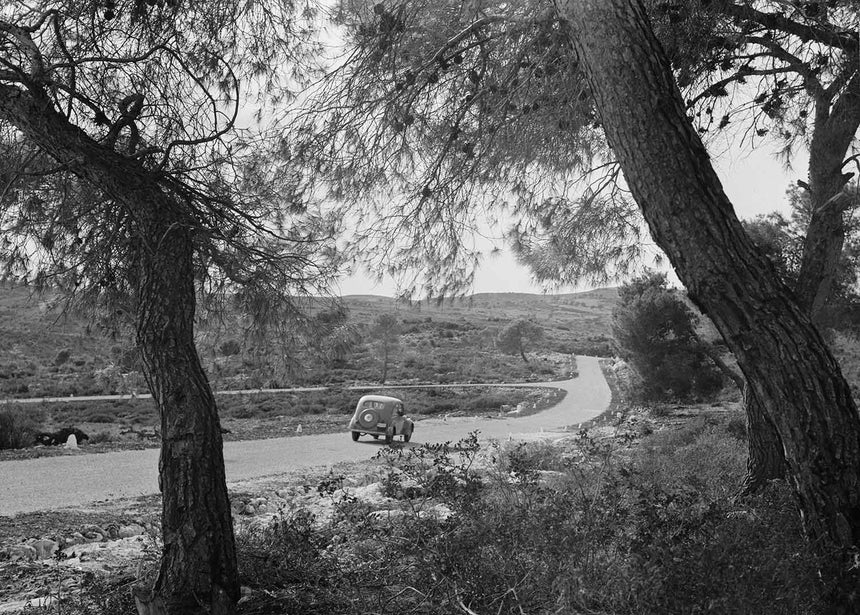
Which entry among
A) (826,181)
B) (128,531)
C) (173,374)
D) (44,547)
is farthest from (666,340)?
(173,374)

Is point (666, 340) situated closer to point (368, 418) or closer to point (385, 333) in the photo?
point (368, 418)

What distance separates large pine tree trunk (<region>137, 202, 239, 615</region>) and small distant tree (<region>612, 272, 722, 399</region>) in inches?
720

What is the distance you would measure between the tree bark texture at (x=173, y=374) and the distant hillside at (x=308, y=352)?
1823 millimetres

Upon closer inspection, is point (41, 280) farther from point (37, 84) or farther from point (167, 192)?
point (37, 84)

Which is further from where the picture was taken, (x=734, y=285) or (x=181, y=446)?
(x=181, y=446)

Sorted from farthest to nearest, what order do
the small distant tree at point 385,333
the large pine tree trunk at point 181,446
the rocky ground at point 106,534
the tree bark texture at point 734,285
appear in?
1. the small distant tree at point 385,333
2. the rocky ground at point 106,534
3. the large pine tree trunk at point 181,446
4. the tree bark texture at point 734,285

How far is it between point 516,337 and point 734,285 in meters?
56.2

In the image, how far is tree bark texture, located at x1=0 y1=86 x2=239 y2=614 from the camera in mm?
3959

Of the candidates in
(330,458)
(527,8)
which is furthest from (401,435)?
(527,8)

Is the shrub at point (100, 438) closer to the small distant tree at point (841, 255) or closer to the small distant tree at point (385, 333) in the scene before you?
the small distant tree at point (841, 255)

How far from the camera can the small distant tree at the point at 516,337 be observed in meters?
59.0

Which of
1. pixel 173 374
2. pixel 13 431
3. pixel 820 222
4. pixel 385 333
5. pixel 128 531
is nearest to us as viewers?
pixel 173 374

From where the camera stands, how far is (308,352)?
6145 mm

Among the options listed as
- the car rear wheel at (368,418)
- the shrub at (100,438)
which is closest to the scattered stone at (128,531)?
the shrub at (100,438)
